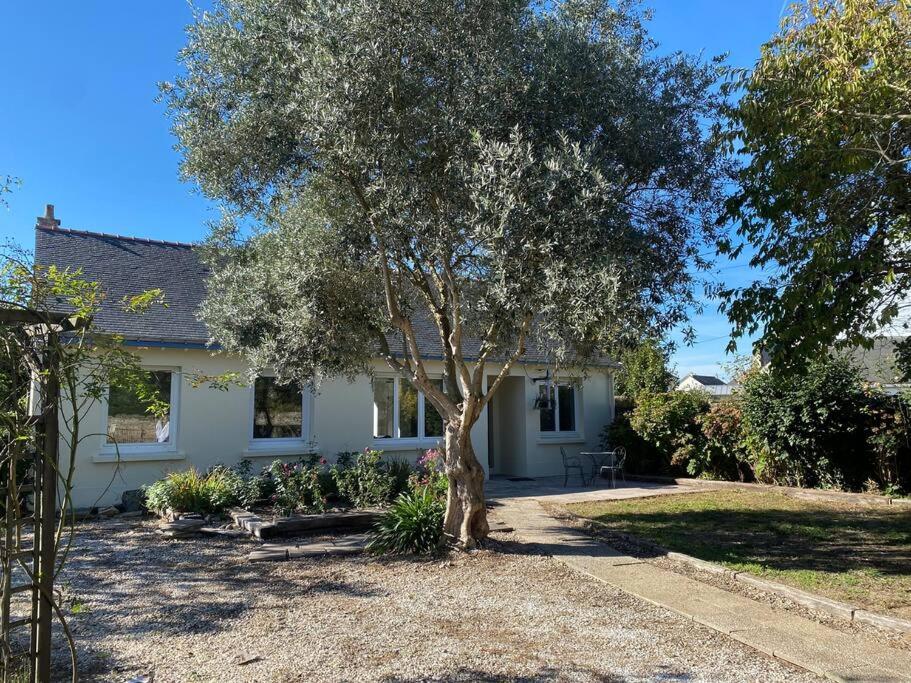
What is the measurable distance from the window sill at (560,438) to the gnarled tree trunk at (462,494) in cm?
929

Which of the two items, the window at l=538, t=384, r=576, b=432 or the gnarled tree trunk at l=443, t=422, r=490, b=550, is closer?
the gnarled tree trunk at l=443, t=422, r=490, b=550

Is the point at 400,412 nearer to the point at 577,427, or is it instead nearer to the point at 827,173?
the point at 577,427

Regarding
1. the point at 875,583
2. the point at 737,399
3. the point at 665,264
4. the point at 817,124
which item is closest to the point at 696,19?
the point at 817,124

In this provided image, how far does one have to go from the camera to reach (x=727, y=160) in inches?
332

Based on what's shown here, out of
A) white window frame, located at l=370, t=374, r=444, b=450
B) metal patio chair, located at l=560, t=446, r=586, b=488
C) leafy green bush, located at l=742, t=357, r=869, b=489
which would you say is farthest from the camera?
metal patio chair, located at l=560, t=446, r=586, b=488

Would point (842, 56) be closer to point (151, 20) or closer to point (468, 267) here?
point (468, 267)

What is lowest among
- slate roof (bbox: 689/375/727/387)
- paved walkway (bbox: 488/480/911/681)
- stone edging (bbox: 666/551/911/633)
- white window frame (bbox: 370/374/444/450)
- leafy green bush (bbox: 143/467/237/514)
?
paved walkway (bbox: 488/480/911/681)

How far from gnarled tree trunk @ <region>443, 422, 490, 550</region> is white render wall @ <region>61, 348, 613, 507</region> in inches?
227

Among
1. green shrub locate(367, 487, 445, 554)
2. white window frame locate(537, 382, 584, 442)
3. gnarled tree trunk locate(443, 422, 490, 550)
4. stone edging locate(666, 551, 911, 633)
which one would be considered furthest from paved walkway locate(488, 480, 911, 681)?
white window frame locate(537, 382, 584, 442)

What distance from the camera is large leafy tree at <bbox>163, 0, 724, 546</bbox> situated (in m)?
6.22

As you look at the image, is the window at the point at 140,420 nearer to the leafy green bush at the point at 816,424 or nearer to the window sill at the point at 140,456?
the window sill at the point at 140,456

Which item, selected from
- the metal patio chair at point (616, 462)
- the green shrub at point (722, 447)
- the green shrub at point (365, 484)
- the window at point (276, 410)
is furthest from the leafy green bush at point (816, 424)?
the window at point (276, 410)

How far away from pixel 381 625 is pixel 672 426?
40.5 feet

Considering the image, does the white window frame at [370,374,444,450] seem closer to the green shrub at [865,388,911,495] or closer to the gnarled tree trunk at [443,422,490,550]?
the gnarled tree trunk at [443,422,490,550]
